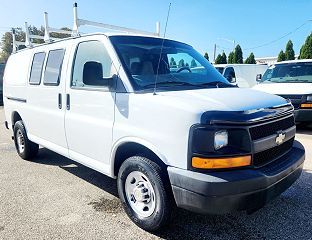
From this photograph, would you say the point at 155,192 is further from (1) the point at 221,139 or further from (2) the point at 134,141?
(1) the point at 221,139

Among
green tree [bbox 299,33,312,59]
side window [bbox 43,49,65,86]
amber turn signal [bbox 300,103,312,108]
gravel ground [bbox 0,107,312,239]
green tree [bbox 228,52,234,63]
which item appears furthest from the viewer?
green tree [bbox 228,52,234,63]

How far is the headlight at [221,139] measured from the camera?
8.54ft

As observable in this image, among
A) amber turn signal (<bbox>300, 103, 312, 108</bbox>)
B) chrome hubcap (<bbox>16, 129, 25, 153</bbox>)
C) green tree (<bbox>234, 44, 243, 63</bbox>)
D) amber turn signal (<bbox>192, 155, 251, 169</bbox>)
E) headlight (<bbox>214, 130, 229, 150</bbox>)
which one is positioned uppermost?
green tree (<bbox>234, 44, 243, 63</bbox>)

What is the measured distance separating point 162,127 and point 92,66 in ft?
3.66

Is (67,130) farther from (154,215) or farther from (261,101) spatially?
(261,101)

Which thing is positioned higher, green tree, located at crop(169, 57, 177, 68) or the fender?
green tree, located at crop(169, 57, 177, 68)

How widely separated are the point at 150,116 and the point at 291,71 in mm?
7788

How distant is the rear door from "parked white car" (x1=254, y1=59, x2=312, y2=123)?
6.06 m

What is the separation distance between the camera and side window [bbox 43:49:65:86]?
171 inches

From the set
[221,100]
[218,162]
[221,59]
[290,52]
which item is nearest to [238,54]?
[221,59]

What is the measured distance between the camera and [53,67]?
4.54 metres

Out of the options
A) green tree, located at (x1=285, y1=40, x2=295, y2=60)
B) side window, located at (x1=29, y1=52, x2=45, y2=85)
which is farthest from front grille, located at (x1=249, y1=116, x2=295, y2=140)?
green tree, located at (x1=285, y1=40, x2=295, y2=60)

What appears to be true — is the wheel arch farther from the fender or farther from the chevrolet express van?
the fender

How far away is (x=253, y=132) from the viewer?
271cm
